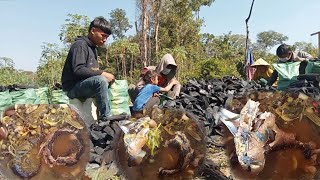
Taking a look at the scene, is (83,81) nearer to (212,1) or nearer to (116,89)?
(116,89)

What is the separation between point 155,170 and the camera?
1.21m

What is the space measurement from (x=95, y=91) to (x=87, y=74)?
0.71ft

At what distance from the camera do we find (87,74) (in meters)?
2.62

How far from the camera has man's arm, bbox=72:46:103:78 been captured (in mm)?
2596

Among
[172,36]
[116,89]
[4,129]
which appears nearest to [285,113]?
[4,129]

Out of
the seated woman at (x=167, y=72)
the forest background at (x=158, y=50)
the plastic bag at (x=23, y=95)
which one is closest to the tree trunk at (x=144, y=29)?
the forest background at (x=158, y=50)

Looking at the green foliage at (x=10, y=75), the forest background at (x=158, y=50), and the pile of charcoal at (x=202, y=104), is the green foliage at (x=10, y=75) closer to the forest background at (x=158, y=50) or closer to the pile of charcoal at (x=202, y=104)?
the forest background at (x=158, y=50)

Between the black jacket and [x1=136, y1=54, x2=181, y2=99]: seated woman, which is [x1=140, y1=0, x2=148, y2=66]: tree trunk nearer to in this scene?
[x1=136, y1=54, x2=181, y2=99]: seated woman

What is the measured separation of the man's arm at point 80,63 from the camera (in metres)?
2.60

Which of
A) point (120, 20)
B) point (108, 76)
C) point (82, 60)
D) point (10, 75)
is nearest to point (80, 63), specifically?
point (82, 60)

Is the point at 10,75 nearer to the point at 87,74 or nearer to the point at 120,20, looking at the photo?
the point at 87,74

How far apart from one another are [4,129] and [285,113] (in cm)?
89

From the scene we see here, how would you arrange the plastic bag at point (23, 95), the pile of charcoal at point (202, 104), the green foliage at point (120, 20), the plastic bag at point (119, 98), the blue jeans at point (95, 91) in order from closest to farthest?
1. the pile of charcoal at point (202, 104)
2. the blue jeans at point (95, 91)
3. the plastic bag at point (119, 98)
4. the plastic bag at point (23, 95)
5. the green foliage at point (120, 20)

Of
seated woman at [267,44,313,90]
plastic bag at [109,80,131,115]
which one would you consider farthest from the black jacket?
seated woman at [267,44,313,90]
